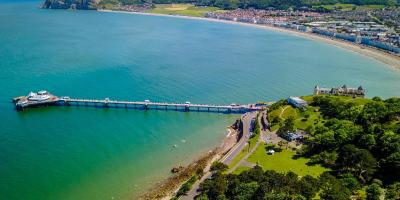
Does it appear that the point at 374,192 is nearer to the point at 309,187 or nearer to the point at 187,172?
the point at 309,187

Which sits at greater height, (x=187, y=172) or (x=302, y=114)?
(x=302, y=114)

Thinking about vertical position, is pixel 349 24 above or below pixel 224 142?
above

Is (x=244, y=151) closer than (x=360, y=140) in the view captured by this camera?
No

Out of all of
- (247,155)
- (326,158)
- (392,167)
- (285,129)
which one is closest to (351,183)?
(392,167)

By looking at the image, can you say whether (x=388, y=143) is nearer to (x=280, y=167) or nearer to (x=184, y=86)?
(x=280, y=167)

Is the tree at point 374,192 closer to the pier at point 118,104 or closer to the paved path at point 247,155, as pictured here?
the paved path at point 247,155

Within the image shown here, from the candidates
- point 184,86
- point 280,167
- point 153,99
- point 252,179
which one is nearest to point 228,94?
point 184,86

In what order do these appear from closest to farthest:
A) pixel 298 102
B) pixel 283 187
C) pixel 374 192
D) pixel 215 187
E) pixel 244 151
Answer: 1. pixel 374 192
2. pixel 283 187
3. pixel 215 187
4. pixel 244 151
5. pixel 298 102
